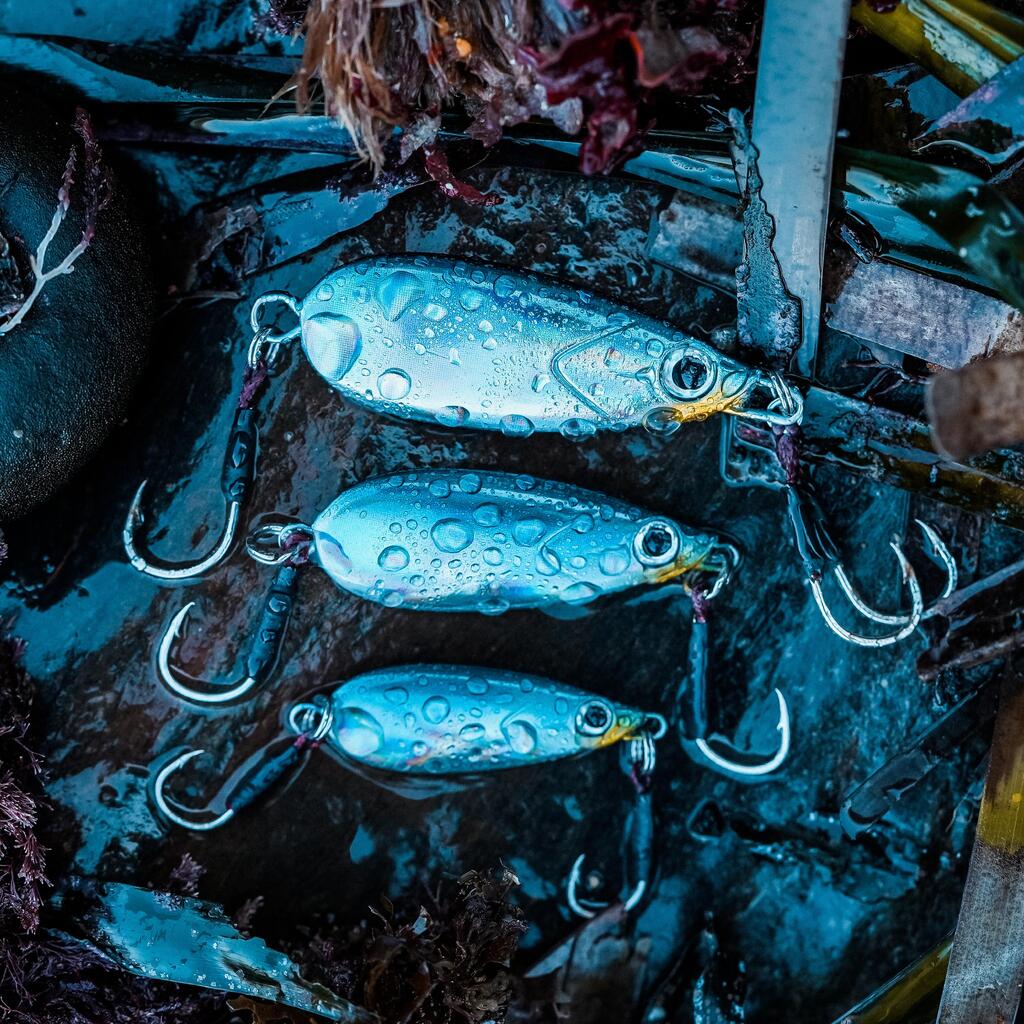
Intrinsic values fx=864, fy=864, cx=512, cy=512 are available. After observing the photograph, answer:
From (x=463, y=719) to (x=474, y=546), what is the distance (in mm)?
521

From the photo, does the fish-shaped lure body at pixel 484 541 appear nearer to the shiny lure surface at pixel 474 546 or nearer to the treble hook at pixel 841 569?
the shiny lure surface at pixel 474 546

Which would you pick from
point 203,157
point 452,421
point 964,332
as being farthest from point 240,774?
point 964,332

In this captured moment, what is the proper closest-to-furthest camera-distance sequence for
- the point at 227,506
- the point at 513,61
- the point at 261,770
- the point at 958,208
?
the point at 513,61
the point at 958,208
the point at 261,770
the point at 227,506

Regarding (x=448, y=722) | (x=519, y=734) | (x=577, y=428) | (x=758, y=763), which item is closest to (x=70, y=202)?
(x=577, y=428)

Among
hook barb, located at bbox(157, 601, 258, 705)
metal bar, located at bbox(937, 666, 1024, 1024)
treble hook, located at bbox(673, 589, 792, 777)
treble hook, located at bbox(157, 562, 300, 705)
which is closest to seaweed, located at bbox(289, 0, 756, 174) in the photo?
treble hook, located at bbox(157, 562, 300, 705)

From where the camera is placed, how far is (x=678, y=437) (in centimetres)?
279

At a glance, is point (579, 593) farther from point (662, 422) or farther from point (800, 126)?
point (800, 126)

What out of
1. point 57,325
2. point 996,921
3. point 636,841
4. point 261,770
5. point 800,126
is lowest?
point 996,921

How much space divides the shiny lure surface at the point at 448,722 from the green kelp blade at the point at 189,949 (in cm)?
27

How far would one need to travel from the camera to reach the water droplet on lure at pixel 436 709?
2586 millimetres

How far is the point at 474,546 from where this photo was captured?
2.59m

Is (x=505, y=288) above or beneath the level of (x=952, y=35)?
beneath

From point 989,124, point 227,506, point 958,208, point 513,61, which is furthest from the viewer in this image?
point 227,506

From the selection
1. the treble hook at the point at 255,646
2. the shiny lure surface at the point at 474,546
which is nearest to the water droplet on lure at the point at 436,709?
the shiny lure surface at the point at 474,546
